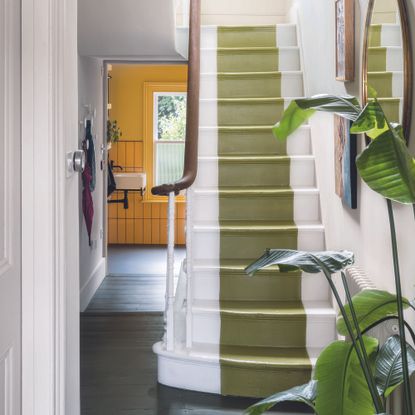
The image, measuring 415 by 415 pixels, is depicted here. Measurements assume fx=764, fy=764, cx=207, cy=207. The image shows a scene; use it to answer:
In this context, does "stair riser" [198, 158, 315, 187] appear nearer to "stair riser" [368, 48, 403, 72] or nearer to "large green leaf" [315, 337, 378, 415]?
"stair riser" [368, 48, 403, 72]

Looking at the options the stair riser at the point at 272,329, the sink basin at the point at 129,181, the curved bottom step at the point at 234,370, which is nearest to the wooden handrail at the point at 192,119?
the stair riser at the point at 272,329

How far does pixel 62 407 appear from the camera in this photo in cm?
200

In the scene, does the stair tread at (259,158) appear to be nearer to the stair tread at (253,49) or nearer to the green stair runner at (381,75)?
the stair tread at (253,49)

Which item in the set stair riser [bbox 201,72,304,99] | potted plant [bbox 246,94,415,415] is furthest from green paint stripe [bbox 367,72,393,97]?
stair riser [bbox 201,72,304,99]

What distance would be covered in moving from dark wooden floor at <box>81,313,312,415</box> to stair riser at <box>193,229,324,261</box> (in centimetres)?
75

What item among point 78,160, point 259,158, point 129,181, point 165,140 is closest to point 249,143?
point 259,158

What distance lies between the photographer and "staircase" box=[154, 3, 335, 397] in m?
3.94

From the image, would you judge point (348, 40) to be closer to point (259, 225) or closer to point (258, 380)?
point (259, 225)

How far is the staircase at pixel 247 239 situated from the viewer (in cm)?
394

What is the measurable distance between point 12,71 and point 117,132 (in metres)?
7.13

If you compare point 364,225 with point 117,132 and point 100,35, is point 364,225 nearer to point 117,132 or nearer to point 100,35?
point 100,35

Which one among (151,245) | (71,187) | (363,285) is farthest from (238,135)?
(151,245)

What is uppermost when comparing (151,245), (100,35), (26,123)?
(100,35)

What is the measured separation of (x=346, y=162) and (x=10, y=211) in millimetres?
2108
